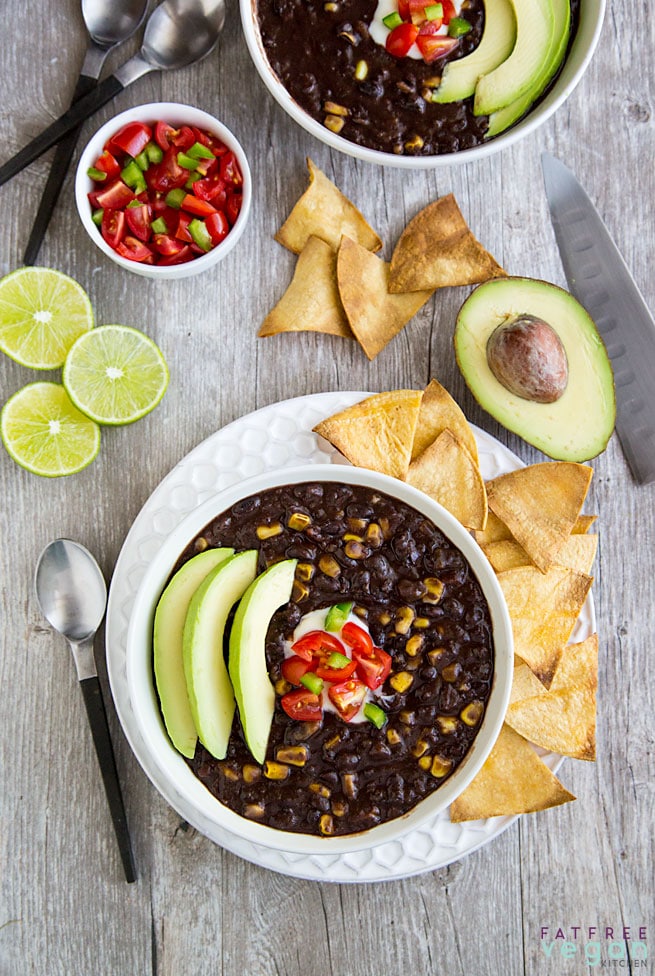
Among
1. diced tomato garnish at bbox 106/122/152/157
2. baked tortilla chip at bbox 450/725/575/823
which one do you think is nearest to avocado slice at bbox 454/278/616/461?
baked tortilla chip at bbox 450/725/575/823

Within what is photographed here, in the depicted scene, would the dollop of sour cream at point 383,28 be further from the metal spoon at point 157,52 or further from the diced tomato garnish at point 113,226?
the diced tomato garnish at point 113,226

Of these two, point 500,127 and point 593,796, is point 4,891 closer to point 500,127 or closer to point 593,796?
point 593,796

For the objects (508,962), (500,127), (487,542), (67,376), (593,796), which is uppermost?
(500,127)

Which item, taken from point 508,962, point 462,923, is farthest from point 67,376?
point 508,962

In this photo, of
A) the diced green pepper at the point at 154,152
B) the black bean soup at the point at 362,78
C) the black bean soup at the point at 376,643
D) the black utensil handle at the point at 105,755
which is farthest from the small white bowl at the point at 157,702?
the diced green pepper at the point at 154,152

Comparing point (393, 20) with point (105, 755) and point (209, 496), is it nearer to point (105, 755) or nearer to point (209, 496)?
point (209, 496)

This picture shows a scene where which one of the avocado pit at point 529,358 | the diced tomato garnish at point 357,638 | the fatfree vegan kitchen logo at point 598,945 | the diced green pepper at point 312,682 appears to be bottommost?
the fatfree vegan kitchen logo at point 598,945
